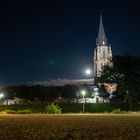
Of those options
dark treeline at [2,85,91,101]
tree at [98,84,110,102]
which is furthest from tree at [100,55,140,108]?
dark treeline at [2,85,91,101]

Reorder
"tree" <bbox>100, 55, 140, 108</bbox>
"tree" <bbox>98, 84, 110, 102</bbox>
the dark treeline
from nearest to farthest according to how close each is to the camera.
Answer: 1. "tree" <bbox>100, 55, 140, 108</bbox>
2. "tree" <bbox>98, 84, 110, 102</bbox>
3. the dark treeline

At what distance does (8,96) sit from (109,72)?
193ft

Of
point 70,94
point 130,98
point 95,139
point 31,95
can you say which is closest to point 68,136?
point 95,139

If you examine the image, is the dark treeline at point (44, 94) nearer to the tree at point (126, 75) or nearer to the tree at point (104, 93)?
the tree at point (104, 93)

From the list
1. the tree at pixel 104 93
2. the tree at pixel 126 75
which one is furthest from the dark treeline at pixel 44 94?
the tree at pixel 126 75

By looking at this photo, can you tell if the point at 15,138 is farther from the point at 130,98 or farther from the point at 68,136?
the point at 130,98

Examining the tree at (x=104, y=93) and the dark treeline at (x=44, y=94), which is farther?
the dark treeline at (x=44, y=94)

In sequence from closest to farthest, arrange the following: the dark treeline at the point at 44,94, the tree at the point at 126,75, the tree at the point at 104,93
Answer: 1. the tree at the point at 126,75
2. the tree at the point at 104,93
3. the dark treeline at the point at 44,94

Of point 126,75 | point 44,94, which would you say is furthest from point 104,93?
point 126,75

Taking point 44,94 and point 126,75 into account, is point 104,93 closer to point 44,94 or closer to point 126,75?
point 44,94

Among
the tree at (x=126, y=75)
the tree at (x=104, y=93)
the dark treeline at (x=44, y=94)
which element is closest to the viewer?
the tree at (x=126, y=75)

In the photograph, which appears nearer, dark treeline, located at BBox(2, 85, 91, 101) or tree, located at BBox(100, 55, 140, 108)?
tree, located at BBox(100, 55, 140, 108)

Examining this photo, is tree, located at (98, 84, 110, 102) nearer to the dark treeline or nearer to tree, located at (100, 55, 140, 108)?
the dark treeline

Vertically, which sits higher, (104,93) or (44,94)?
(44,94)
